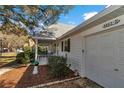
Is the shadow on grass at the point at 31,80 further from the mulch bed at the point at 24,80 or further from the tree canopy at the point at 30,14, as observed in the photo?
the tree canopy at the point at 30,14

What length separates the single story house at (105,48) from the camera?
5332 mm

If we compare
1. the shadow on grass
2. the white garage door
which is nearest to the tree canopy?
the white garage door

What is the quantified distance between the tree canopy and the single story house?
9.70 feet

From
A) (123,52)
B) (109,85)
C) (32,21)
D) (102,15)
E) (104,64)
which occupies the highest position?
(32,21)

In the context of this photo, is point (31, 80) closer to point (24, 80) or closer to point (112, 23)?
point (24, 80)

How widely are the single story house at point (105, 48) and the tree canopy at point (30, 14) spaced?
296 centimetres

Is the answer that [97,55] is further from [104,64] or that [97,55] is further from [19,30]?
[19,30]

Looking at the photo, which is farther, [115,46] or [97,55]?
[97,55]

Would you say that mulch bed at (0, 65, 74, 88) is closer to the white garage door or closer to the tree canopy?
the white garage door

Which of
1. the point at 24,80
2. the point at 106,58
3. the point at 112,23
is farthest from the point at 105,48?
the point at 24,80

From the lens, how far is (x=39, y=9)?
10609mm

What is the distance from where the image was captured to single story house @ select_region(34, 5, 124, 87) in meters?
5.33
